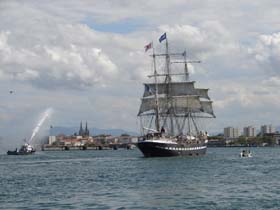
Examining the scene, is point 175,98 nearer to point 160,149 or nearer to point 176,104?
point 176,104

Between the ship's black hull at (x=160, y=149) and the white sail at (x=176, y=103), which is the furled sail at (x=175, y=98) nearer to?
the white sail at (x=176, y=103)

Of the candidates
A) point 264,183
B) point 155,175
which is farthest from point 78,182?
point 264,183

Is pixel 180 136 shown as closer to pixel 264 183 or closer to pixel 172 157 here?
pixel 172 157

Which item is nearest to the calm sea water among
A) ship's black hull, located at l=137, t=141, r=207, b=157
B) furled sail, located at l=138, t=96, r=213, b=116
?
ship's black hull, located at l=137, t=141, r=207, b=157

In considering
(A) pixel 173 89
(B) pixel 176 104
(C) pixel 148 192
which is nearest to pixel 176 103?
(B) pixel 176 104

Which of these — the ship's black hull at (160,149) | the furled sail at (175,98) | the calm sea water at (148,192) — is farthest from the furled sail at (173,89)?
the calm sea water at (148,192)

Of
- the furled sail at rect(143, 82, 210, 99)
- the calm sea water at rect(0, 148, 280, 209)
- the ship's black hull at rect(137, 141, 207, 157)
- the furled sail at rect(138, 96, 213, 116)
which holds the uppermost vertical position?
the furled sail at rect(143, 82, 210, 99)

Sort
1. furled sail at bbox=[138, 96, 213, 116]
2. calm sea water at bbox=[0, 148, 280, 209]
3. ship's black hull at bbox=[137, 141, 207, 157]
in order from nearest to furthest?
1. calm sea water at bbox=[0, 148, 280, 209]
2. ship's black hull at bbox=[137, 141, 207, 157]
3. furled sail at bbox=[138, 96, 213, 116]

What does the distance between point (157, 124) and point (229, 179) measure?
75247 mm

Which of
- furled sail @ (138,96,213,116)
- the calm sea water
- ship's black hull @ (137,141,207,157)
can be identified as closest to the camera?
the calm sea water

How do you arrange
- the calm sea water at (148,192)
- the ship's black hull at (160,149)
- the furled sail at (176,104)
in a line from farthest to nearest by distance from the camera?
the furled sail at (176,104) → the ship's black hull at (160,149) → the calm sea water at (148,192)

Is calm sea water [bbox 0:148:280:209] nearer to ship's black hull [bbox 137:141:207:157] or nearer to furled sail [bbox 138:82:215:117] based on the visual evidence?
ship's black hull [bbox 137:141:207:157]

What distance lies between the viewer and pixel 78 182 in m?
60.7

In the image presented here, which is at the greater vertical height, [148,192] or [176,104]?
[176,104]
